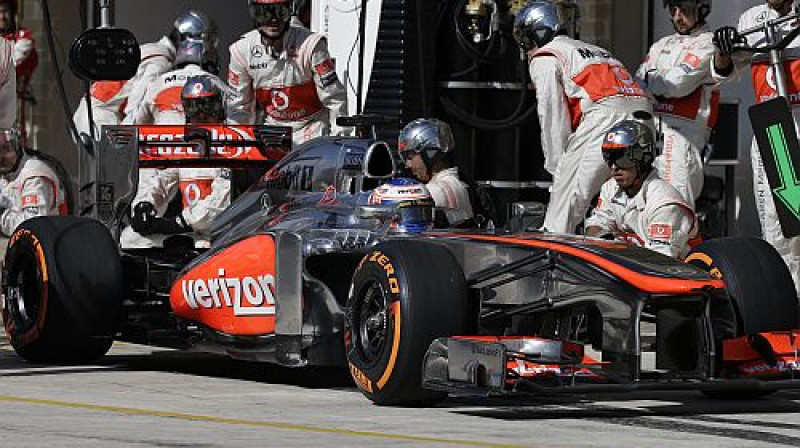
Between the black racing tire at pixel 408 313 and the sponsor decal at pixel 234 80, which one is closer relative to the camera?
the black racing tire at pixel 408 313

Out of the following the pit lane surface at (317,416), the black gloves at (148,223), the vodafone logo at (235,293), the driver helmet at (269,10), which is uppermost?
the driver helmet at (269,10)

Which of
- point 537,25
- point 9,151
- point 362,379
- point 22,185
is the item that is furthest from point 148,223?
point 362,379

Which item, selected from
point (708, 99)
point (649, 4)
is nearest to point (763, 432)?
point (708, 99)

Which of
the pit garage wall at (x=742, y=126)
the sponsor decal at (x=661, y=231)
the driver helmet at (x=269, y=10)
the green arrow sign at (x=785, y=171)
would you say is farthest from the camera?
the pit garage wall at (x=742, y=126)

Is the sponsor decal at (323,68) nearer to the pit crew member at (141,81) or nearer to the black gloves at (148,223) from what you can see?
the black gloves at (148,223)

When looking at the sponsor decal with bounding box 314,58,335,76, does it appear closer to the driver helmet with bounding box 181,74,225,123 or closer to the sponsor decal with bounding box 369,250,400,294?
the driver helmet with bounding box 181,74,225,123

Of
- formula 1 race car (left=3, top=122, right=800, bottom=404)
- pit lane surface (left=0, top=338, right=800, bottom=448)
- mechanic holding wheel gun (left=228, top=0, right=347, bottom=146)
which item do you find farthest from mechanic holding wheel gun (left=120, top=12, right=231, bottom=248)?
pit lane surface (left=0, top=338, right=800, bottom=448)

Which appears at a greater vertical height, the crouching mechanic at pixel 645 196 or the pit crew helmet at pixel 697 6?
the pit crew helmet at pixel 697 6

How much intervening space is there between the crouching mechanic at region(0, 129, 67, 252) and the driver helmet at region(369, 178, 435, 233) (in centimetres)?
562

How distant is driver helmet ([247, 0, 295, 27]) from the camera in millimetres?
15039

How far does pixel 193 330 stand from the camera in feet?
39.1

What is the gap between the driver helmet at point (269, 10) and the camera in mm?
15039

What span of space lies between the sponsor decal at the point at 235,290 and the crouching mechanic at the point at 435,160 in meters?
1.51

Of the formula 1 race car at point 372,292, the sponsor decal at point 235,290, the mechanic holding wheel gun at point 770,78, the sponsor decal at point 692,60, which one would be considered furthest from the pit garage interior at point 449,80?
the sponsor decal at point 235,290
